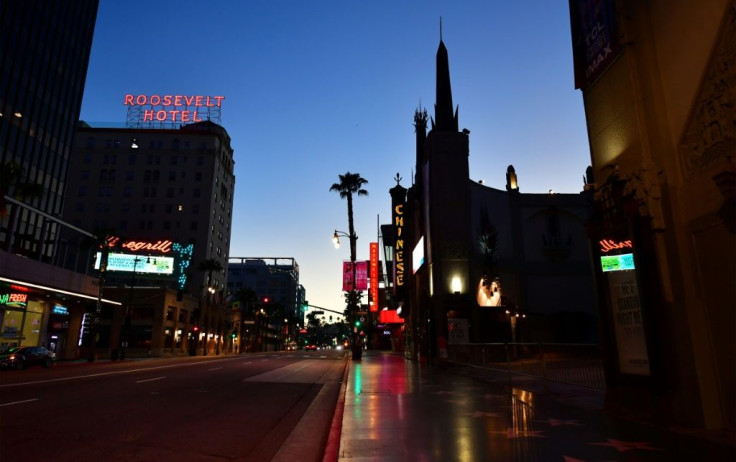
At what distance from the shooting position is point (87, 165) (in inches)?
3701

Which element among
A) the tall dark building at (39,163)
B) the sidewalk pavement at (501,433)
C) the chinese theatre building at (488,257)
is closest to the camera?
the sidewalk pavement at (501,433)

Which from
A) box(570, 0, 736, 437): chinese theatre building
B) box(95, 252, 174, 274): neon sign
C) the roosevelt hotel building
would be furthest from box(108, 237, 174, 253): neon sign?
box(570, 0, 736, 437): chinese theatre building

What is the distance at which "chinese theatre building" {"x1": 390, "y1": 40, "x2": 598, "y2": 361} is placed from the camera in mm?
33781

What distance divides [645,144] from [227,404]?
38.6 feet

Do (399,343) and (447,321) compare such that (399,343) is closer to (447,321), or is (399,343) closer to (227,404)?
(447,321)

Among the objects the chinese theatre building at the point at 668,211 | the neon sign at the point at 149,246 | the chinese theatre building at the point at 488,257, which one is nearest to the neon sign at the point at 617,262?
the chinese theatre building at the point at 668,211

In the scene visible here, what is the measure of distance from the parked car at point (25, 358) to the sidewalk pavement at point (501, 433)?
24674 millimetres

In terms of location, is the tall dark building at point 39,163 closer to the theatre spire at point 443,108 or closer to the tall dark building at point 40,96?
the tall dark building at point 40,96

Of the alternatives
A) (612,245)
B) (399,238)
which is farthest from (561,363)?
(399,238)

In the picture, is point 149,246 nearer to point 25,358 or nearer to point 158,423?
point 25,358

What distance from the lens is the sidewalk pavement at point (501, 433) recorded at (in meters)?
6.07

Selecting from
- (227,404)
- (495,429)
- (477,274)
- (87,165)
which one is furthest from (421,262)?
(87,165)

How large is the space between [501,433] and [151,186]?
100m

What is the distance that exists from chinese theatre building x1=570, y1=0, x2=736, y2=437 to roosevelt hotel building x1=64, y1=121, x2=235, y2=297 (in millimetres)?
89342
